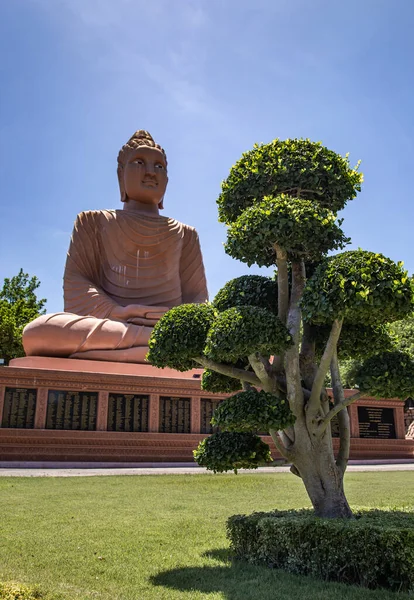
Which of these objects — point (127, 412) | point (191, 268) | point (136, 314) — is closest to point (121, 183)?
point (191, 268)

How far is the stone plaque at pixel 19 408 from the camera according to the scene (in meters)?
12.7

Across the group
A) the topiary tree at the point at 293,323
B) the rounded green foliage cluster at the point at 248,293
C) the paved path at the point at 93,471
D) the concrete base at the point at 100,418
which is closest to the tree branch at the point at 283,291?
the topiary tree at the point at 293,323

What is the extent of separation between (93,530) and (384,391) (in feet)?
10.8

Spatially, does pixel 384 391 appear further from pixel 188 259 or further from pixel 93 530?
pixel 188 259

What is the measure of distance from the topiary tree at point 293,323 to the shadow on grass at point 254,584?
1.01m

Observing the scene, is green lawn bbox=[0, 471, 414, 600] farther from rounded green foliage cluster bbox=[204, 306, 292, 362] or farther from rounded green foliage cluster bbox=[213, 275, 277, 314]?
rounded green foliage cluster bbox=[213, 275, 277, 314]

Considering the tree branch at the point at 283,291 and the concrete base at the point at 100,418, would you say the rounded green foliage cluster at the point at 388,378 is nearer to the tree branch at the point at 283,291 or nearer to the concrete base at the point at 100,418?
the tree branch at the point at 283,291

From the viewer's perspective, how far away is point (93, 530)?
5785 mm

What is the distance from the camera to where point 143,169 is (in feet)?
60.2

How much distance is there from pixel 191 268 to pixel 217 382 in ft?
40.9

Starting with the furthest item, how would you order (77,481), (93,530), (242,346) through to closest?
(77,481) → (93,530) → (242,346)

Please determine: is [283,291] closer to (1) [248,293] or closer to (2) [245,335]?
(1) [248,293]

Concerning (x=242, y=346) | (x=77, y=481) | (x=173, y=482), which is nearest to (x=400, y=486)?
(x=173, y=482)

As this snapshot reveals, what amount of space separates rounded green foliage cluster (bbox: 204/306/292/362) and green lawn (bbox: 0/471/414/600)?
→ 1.82 m
